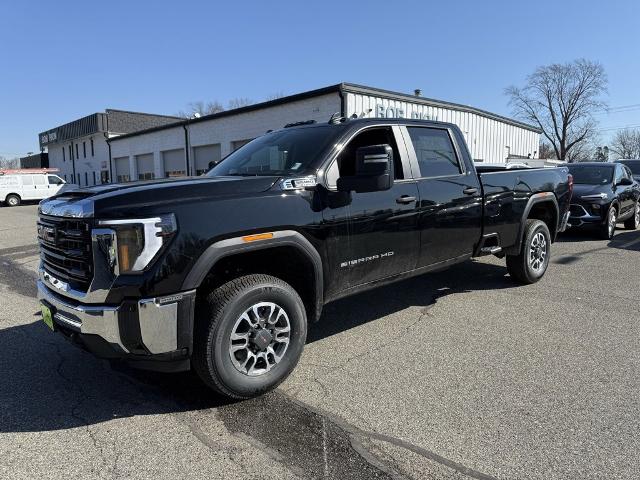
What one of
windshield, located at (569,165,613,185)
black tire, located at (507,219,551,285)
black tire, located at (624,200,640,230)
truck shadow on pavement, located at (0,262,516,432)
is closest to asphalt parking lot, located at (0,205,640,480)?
truck shadow on pavement, located at (0,262,516,432)

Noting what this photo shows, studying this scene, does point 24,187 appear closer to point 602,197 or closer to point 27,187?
point 27,187

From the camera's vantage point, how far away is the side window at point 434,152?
4676mm

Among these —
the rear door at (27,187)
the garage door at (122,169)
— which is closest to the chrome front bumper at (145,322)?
the rear door at (27,187)

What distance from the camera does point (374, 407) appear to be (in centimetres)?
323

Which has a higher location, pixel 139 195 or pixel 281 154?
pixel 281 154

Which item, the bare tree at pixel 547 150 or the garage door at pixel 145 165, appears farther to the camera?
the bare tree at pixel 547 150

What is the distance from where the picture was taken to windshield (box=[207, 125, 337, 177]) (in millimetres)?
3887

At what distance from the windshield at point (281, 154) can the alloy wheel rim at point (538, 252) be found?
3520 mm

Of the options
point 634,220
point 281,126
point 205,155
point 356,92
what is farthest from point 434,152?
point 205,155

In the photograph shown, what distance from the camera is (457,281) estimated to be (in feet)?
22.0

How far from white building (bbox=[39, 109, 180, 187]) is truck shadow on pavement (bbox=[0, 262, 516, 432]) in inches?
1405

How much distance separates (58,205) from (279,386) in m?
2.03

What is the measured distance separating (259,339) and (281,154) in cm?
169

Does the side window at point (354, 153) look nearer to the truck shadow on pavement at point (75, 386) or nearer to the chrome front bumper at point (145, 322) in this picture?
the chrome front bumper at point (145, 322)
